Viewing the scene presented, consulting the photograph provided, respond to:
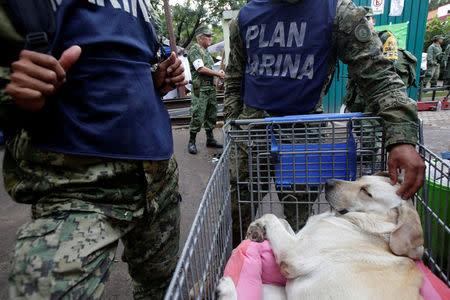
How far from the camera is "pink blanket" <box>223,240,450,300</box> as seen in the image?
1.33m

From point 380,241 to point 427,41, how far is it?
21992mm

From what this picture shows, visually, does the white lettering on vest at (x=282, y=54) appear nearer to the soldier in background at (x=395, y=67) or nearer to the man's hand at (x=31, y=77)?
the man's hand at (x=31, y=77)

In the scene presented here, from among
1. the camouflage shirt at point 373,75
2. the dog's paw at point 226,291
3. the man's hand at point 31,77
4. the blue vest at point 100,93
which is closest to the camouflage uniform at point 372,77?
the camouflage shirt at point 373,75

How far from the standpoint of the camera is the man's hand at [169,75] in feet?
4.86

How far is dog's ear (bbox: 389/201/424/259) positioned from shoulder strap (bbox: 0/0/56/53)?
5.80 feet

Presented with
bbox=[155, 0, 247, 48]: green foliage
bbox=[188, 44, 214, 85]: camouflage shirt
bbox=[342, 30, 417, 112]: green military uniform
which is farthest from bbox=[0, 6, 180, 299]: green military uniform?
bbox=[155, 0, 247, 48]: green foliage

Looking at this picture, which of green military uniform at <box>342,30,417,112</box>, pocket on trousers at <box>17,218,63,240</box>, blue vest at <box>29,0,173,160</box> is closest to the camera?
pocket on trousers at <box>17,218,63,240</box>

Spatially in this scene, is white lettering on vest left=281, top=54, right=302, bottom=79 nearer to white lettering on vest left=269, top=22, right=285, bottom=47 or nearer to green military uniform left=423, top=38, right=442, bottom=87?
white lettering on vest left=269, top=22, right=285, bottom=47

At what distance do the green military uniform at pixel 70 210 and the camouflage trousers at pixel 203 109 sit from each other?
4209mm

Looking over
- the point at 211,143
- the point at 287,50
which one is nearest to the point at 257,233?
the point at 287,50

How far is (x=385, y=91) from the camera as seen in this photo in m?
1.69

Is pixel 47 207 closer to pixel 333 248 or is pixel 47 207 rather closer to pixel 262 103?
pixel 333 248

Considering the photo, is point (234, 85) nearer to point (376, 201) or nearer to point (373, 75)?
point (373, 75)

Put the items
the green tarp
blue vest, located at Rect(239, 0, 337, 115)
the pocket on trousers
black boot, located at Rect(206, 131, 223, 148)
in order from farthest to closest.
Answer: the green tarp < black boot, located at Rect(206, 131, 223, 148) < blue vest, located at Rect(239, 0, 337, 115) < the pocket on trousers
